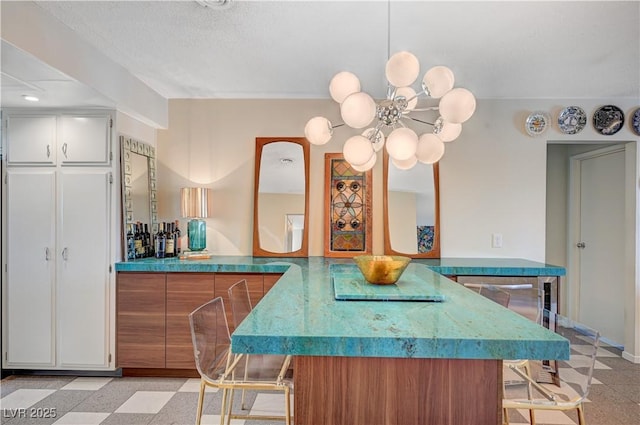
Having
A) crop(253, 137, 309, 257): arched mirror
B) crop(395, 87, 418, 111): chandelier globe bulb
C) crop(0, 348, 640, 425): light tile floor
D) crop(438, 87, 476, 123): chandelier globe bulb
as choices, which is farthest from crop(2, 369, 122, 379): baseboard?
crop(438, 87, 476, 123): chandelier globe bulb

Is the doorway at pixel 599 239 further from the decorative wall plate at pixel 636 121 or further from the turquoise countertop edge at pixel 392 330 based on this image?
the turquoise countertop edge at pixel 392 330

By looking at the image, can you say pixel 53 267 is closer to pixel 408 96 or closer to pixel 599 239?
pixel 408 96

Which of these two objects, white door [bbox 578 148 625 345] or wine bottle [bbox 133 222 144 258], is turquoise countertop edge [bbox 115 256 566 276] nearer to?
wine bottle [bbox 133 222 144 258]

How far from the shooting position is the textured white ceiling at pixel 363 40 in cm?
194

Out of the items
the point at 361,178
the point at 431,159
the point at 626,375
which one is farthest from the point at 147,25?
the point at 626,375

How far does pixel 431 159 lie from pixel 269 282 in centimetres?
166

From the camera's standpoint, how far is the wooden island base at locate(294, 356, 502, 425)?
45.0 inches

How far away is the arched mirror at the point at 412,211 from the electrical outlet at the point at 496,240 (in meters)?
0.49

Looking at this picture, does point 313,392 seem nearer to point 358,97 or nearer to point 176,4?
point 358,97

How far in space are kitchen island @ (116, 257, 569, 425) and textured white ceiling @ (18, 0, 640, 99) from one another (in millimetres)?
1561

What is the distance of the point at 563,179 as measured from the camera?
14.2 ft

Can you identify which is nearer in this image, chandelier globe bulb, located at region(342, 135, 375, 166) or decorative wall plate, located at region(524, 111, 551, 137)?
chandelier globe bulb, located at region(342, 135, 375, 166)

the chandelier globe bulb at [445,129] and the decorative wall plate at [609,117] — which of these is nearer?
the chandelier globe bulb at [445,129]

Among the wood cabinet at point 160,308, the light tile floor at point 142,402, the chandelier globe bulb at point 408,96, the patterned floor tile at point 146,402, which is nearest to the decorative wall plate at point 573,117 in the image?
the light tile floor at point 142,402
